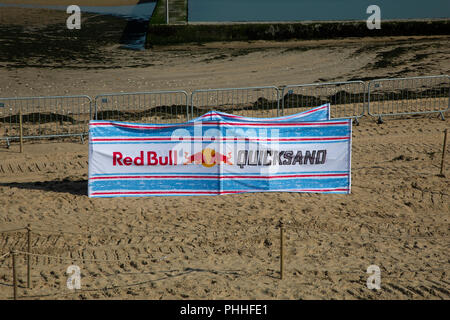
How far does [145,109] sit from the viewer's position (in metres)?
18.7

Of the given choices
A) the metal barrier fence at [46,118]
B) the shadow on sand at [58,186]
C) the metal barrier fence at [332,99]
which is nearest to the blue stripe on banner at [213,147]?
the shadow on sand at [58,186]

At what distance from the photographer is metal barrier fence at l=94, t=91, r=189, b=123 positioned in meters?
17.8

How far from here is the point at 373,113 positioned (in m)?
18.2

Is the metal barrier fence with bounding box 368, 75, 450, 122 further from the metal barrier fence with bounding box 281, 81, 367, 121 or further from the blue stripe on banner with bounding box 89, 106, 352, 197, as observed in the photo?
the blue stripe on banner with bounding box 89, 106, 352, 197

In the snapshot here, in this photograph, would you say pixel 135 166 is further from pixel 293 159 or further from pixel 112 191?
pixel 293 159

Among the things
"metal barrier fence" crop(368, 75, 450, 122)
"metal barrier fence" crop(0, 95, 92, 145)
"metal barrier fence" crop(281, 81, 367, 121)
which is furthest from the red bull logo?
"metal barrier fence" crop(368, 75, 450, 122)

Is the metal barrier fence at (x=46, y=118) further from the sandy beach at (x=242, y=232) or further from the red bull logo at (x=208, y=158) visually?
the red bull logo at (x=208, y=158)

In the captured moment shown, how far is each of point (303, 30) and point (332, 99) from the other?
9.31 m

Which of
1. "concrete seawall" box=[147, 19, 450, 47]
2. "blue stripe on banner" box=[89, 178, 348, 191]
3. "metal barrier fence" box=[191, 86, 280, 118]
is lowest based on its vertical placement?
"blue stripe on banner" box=[89, 178, 348, 191]

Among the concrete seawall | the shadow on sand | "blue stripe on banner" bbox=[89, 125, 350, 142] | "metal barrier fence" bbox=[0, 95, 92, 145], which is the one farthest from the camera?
the concrete seawall

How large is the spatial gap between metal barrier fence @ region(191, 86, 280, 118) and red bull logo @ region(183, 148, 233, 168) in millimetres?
4211

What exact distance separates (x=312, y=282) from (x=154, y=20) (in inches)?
866

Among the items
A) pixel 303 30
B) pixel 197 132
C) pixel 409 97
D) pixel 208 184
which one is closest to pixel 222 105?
pixel 409 97
